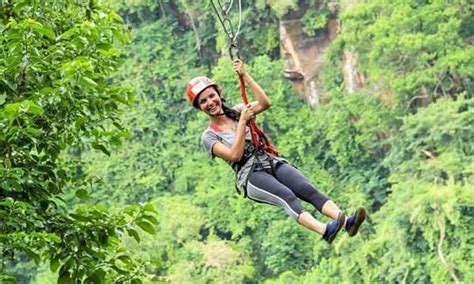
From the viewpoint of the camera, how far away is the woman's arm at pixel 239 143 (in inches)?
144

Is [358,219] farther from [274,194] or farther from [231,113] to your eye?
[231,113]

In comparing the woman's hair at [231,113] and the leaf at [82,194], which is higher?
the leaf at [82,194]

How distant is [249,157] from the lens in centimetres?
385

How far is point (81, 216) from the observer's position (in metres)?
3.72

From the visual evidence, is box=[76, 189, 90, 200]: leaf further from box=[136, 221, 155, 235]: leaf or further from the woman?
the woman

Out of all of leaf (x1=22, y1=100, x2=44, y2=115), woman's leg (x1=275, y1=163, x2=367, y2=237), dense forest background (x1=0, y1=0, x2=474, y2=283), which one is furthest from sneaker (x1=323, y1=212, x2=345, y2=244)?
dense forest background (x1=0, y1=0, x2=474, y2=283)

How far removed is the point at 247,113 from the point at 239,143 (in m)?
0.11

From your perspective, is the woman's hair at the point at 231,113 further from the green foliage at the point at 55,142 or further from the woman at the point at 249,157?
Result: the green foliage at the point at 55,142

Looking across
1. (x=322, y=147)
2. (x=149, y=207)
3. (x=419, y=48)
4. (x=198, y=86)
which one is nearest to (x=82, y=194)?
(x=149, y=207)

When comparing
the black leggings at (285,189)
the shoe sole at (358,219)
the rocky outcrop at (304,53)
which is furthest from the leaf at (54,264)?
the rocky outcrop at (304,53)

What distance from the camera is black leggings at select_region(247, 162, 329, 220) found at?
146 inches

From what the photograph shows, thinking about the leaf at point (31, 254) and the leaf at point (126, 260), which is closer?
the leaf at point (31, 254)

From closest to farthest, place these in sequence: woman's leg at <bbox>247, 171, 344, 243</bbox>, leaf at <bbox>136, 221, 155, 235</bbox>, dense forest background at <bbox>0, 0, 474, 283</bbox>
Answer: leaf at <bbox>136, 221, 155, 235</bbox>, woman's leg at <bbox>247, 171, 344, 243</bbox>, dense forest background at <bbox>0, 0, 474, 283</bbox>

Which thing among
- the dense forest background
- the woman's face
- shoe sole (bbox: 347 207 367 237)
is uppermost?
the woman's face
